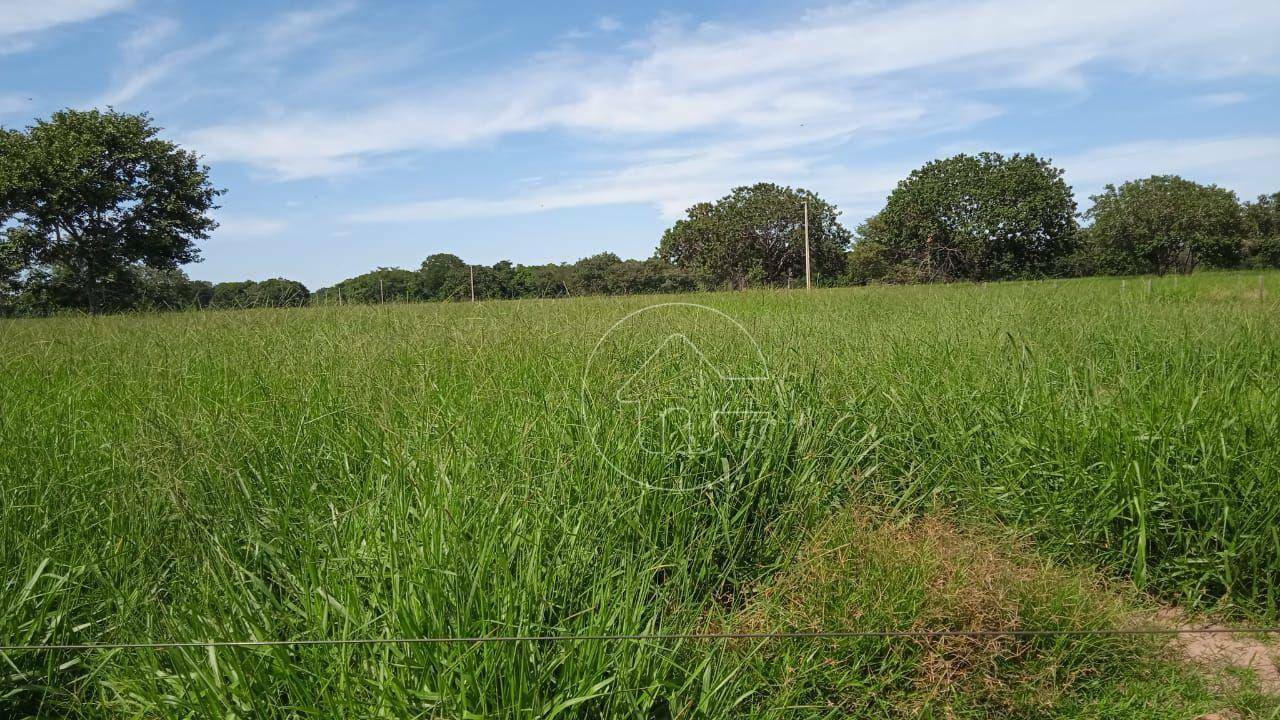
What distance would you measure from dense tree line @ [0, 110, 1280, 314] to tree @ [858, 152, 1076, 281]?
7 cm

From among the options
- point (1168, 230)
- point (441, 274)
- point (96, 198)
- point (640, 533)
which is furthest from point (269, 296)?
point (1168, 230)

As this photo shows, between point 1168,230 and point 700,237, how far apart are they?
30194mm

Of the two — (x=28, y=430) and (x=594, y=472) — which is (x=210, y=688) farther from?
(x=28, y=430)

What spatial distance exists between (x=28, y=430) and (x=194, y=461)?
136cm

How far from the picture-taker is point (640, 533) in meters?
2.03

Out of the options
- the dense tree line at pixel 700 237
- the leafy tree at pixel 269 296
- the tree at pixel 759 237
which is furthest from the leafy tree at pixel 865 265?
the leafy tree at pixel 269 296

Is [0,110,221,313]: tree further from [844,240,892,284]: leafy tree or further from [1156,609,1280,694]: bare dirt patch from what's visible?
[844,240,892,284]: leafy tree

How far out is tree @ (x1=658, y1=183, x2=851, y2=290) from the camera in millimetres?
40656

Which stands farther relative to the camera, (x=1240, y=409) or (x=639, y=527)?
(x=1240, y=409)

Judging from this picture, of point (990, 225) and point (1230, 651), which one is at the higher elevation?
point (990, 225)

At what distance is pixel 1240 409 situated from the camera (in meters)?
2.68

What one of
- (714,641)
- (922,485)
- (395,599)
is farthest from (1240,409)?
(395,599)

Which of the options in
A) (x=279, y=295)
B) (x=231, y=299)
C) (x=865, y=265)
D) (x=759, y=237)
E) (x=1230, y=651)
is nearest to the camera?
(x=1230, y=651)

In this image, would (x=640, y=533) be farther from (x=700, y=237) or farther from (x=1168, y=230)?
(x=1168, y=230)
